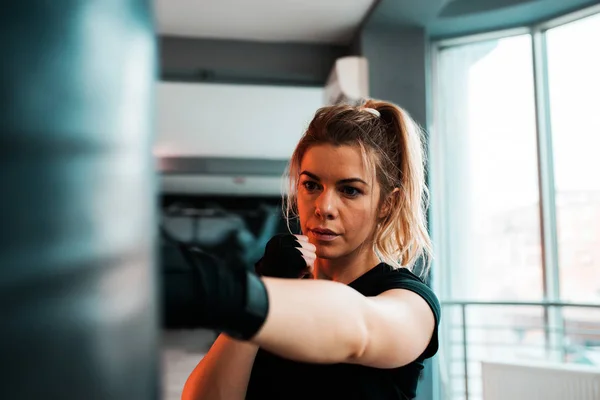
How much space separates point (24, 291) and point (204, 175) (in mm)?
→ 6995

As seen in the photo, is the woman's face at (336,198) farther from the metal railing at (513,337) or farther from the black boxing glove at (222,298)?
the metal railing at (513,337)

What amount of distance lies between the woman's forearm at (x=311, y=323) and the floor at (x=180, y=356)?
2681 millimetres

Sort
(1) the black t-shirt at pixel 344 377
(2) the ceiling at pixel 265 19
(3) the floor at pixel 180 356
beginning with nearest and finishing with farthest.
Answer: (1) the black t-shirt at pixel 344 377
(2) the ceiling at pixel 265 19
(3) the floor at pixel 180 356

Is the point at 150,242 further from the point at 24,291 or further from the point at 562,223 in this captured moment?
the point at 562,223

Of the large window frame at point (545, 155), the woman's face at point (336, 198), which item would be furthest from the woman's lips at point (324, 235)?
the large window frame at point (545, 155)

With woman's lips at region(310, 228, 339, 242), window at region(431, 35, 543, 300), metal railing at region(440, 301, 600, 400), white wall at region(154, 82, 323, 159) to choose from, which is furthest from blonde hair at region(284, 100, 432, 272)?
white wall at region(154, 82, 323, 159)

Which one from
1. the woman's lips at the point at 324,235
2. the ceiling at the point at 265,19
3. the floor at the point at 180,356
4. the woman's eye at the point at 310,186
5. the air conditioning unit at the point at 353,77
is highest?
the ceiling at the point at 265,19

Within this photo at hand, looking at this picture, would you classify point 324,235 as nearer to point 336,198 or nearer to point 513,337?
point 336,198

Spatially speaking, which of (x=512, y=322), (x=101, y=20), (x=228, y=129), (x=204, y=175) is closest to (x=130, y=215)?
(x=101, y=20)

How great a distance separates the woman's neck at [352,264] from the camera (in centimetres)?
105

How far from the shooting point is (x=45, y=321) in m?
0.34

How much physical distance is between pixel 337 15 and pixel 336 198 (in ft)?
8.94

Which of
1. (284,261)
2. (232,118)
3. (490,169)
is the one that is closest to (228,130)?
(232,118)

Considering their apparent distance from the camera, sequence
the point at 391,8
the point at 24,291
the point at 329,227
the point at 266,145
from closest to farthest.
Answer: the point at 24,291, the point at 329,227, the point at 391,8, the point at 266,145
